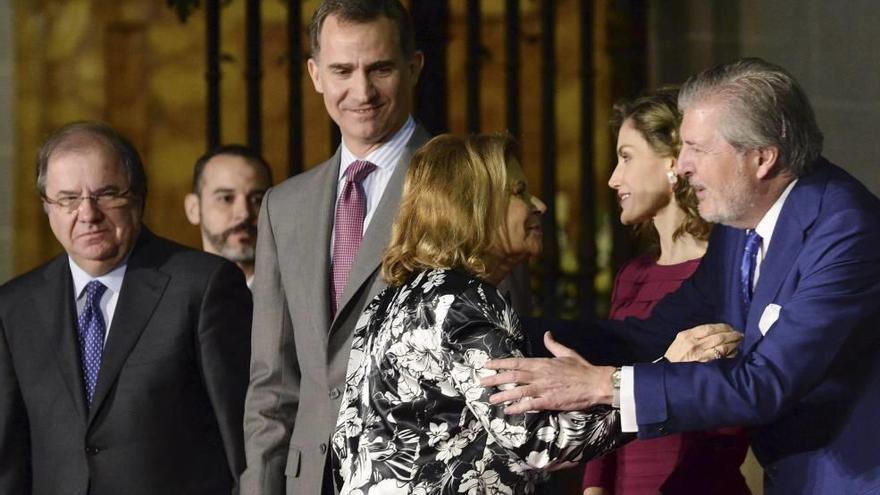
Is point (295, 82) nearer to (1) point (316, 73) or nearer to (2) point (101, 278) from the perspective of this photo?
(1) point (316, 73)

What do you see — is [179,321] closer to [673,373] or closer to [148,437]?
[148,437]

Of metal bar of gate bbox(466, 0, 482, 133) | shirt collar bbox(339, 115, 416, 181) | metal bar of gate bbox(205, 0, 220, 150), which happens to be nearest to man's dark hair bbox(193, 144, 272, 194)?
metal bar of gate bbox(205, 0, 220, 150)

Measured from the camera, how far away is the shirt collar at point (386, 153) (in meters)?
3.89

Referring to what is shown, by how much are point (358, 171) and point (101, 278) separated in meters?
0.65

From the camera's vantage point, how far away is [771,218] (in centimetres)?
339

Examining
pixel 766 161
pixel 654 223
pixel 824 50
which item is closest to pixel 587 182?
pixel 824 50

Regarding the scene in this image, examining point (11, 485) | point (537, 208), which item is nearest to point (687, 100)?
point (537, 208)

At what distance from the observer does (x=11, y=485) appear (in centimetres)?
394

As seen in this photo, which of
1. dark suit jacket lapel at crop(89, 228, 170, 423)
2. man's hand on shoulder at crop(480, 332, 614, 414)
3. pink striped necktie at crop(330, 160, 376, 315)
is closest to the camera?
man's hand on shoulder at crop(480, 332, 614, 414)

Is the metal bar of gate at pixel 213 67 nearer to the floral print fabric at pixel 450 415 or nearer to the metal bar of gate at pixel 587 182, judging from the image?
the metal bar of gate at pixel 587 182

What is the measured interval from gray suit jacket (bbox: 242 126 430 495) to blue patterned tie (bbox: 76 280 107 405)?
0.36 m

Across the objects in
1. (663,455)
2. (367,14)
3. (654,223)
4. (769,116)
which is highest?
(367,14)

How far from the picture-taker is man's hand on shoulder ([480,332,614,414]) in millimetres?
3088

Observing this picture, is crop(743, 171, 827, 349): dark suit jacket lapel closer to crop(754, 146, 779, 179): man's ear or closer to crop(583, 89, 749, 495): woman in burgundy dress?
crop(754, 146, 779, 179): man's ear
